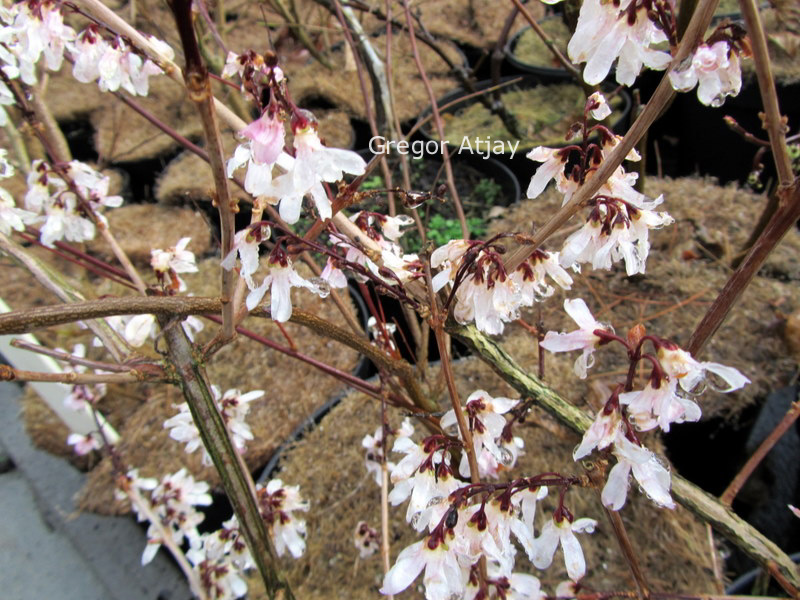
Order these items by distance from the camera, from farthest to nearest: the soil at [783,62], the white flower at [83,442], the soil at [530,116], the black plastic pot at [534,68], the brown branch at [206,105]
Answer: the black plastic pot at [534,68]
the soil at [530,116]
the soil at [783,62]
the white flower at [83,442]
the brown branch at [206,105]

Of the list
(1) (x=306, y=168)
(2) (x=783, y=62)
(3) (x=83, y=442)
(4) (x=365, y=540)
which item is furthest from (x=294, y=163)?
(2) (x=783, y=62)

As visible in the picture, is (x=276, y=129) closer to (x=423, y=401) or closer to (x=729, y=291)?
(x=729, y=291)

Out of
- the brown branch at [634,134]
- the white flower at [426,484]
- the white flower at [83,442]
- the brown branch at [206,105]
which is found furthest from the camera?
the white flower at [83,442]

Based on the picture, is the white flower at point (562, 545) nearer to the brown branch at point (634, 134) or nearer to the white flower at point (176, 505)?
the brown branch at point (634, 134)

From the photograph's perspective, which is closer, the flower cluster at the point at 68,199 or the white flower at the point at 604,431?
the white flower at the point at 604,431

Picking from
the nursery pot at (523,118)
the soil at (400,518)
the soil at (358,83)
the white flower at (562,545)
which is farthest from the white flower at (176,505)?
the soil at (358,83)

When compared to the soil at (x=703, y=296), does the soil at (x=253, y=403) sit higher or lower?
lower

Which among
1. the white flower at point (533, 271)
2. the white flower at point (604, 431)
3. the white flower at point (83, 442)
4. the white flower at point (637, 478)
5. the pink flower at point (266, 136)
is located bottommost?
the white flower at point (83, 442)
